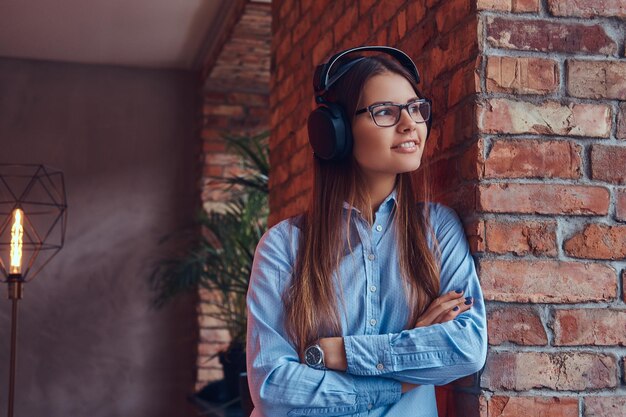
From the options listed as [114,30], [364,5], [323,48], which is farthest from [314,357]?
[114,30]

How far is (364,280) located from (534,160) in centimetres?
40

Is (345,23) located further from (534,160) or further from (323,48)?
(534,160)

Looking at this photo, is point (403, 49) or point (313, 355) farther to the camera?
point (403, 49)

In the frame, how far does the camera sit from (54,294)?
5617 millimetres

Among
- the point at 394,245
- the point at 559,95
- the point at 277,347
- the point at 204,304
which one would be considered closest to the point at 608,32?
the point at 559,95

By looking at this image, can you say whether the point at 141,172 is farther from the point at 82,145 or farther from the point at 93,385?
the point at 93,385

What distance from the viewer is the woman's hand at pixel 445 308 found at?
146 centimetres

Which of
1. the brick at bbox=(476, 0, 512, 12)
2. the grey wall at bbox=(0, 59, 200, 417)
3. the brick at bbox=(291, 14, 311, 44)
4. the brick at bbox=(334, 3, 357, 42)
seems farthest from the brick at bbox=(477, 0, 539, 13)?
the grey wall at bbox=(0, 59, 200, 417)

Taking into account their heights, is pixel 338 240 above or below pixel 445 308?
above

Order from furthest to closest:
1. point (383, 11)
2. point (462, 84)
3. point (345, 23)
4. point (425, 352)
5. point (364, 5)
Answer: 1. point (345, 23)
2. point (364, 5)
3. point (383, 11)
4. point (462, 84)
5. point (425, 352)

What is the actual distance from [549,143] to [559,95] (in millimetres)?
96

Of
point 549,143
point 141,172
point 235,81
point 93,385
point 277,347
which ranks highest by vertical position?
point 235,81

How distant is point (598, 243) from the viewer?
1574 millimetres

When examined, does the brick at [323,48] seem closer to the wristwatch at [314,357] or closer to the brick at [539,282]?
the brick at [539,282]
